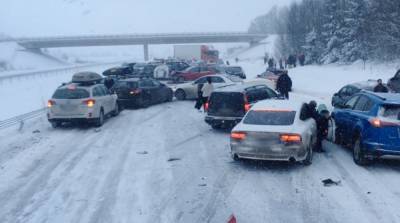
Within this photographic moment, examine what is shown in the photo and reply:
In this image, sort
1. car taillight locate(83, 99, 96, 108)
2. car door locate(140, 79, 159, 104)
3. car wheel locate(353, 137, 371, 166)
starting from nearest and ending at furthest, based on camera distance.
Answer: car wheel locate(353, 137, 371, 166) < car taillight locate(83, 99, 96, 108) < car door locate(140, 79, 159, 104)

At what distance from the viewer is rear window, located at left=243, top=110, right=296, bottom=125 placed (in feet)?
38.1

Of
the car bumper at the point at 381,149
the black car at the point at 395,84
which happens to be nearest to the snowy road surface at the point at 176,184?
the car bumper at the point at 381,149

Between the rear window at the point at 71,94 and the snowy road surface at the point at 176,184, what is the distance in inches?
95.6

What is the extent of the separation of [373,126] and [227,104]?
5.97 meters

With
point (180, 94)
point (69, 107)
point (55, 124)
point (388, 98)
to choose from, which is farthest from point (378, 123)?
point (180, 94)

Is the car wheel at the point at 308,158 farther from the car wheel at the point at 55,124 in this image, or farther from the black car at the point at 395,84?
the car wheel at the point at 55,124

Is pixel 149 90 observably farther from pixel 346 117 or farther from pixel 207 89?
pixel 346 117

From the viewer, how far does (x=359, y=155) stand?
11250 mm

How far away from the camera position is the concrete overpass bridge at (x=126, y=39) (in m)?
102

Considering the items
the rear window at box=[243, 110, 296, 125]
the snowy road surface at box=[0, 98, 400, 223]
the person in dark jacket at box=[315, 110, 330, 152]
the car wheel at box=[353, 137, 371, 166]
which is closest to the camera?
the snowy road surface at box=[0, 98, 400, 223]

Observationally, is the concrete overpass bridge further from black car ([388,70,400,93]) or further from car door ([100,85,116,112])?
black car ([388,70,400,93])

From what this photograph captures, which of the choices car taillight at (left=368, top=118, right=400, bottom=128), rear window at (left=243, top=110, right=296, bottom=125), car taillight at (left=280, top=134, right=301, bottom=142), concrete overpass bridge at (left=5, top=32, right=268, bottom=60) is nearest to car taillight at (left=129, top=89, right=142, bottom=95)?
rear window at (left=243, top=110, right=296, bottom=125)

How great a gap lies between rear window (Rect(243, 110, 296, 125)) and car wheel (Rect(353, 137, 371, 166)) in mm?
1638

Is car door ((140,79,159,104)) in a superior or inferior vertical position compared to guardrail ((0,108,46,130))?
superior
